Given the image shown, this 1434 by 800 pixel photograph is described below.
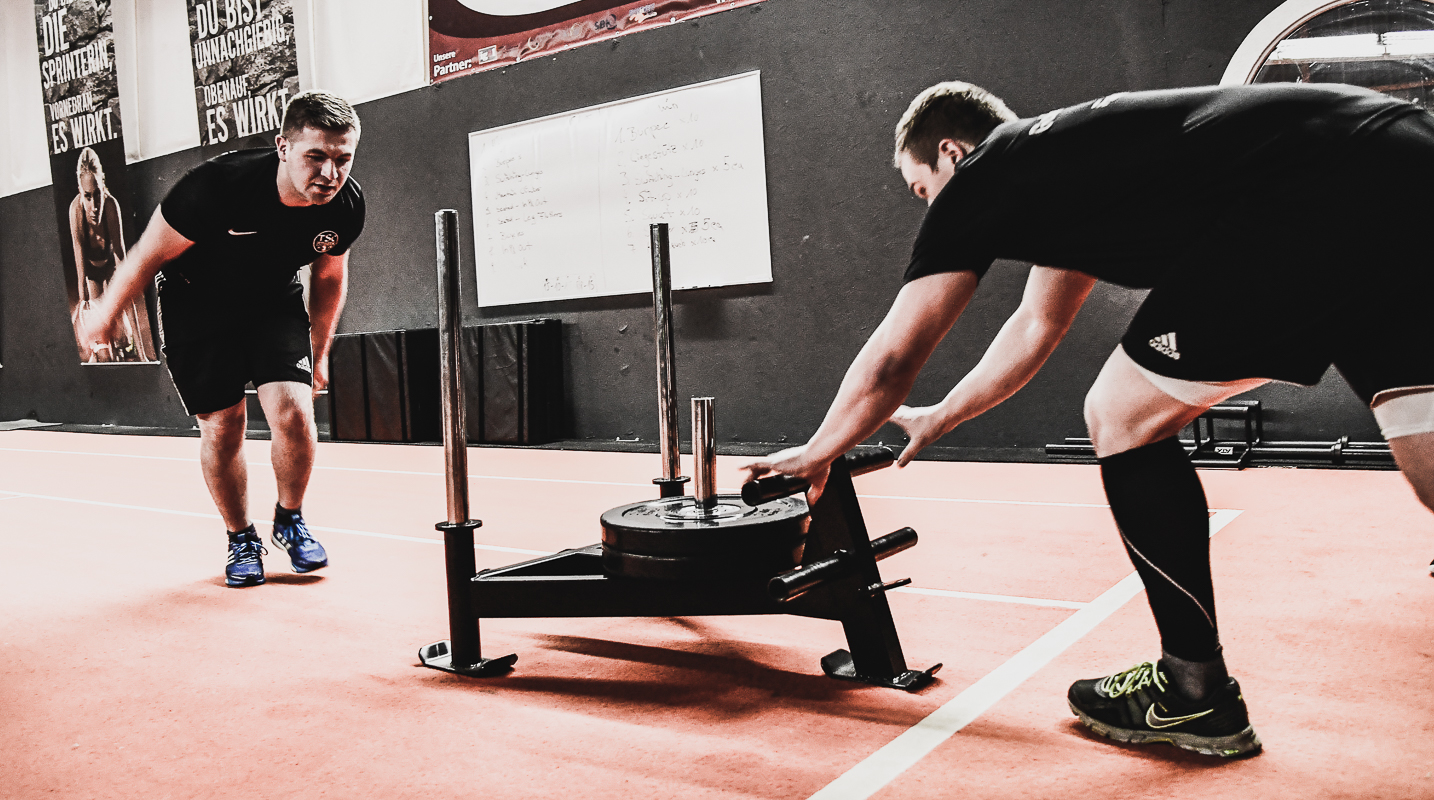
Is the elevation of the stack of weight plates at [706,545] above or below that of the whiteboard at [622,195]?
below

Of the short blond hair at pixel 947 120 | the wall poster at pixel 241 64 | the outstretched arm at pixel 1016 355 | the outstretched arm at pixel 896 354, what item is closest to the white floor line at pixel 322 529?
the outstretched arm at pixel 1016 355

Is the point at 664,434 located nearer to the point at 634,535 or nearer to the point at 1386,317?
the point at 634,535

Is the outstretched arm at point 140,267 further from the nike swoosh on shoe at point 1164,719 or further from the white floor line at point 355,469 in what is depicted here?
the nike swoosh on shoe at point 1164,719

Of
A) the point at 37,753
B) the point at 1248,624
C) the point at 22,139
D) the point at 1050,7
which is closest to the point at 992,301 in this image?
the point at 1050,7

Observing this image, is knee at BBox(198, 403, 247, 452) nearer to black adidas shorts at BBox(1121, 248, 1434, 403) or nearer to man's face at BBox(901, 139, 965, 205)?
man's face at BBox(901, 139, 965, 205)

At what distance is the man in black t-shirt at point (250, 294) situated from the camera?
2611mm

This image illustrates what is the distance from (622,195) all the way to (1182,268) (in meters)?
4.92

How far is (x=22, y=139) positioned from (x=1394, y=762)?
37.0 feet

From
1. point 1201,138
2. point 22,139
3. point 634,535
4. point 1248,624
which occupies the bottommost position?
point 1248,624

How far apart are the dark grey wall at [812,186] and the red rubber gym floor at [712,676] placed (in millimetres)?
1581

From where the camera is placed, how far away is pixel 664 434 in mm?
2264

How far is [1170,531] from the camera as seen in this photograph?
53.0 inches

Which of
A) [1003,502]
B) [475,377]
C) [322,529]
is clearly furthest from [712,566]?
[475,377]

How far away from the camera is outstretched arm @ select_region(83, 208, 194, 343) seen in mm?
2348
